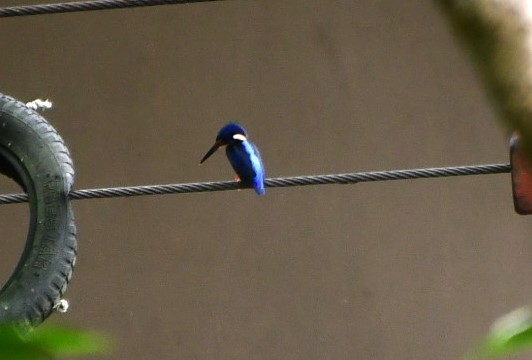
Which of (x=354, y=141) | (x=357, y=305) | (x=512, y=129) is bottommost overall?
(x=357, y=305)

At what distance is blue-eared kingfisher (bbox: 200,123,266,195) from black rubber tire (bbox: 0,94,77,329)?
1.21 feet

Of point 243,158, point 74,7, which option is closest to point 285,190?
point 243,158

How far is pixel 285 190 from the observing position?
11.7 feet

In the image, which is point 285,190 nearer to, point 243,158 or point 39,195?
point 243,158

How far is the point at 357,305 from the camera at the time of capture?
11.7 ft

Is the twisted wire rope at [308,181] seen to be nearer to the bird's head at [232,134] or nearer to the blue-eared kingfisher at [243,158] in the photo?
the blue-eared kingfisher at [243,158]

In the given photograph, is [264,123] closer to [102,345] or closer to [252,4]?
[252,4]

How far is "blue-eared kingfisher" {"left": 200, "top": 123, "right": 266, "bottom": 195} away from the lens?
258 centimetres

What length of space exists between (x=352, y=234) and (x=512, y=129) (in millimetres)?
3187

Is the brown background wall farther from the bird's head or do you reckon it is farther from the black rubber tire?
the black rubber tire

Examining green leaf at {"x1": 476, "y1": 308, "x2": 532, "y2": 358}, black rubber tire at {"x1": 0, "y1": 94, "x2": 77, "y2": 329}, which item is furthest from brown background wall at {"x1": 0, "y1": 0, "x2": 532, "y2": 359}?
green leaf at {"x1": 476, "y1": 308, "x2": 532, "y2": 358}

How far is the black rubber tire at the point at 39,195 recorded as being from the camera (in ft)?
7.55

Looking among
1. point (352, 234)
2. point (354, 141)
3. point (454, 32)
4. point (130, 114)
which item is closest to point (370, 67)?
point (354, 141)

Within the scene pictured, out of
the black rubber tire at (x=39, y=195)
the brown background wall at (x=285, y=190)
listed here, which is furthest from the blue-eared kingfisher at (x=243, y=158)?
the brown background wall at (x=285, y=190)
